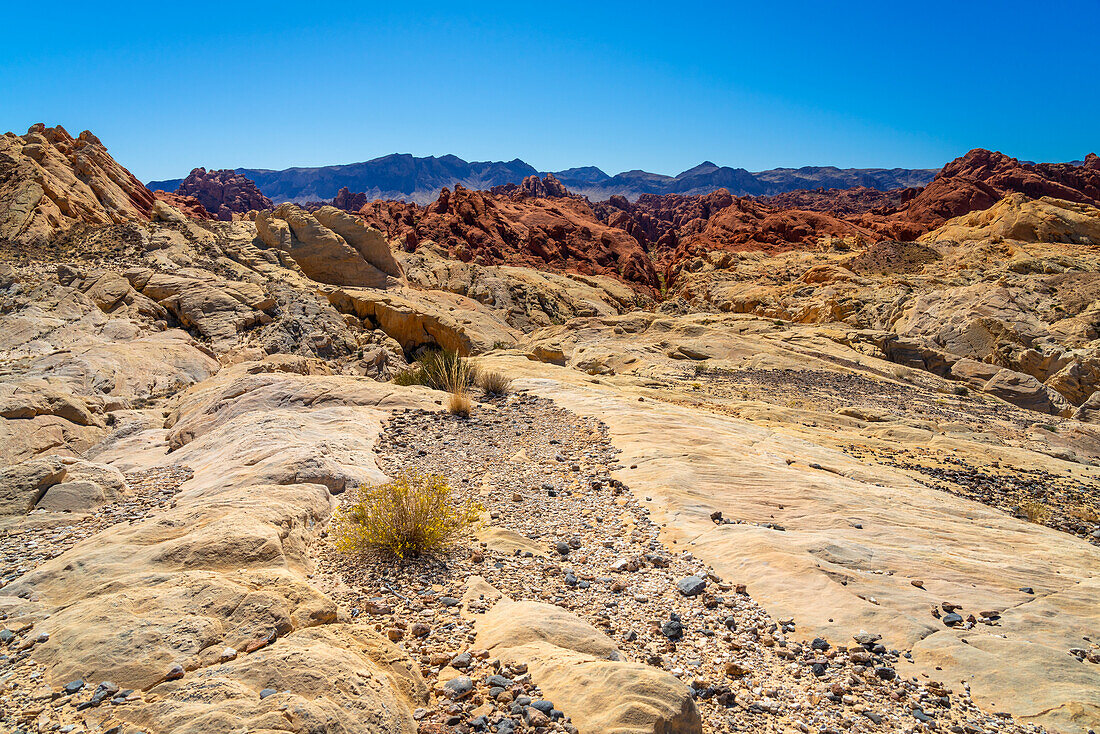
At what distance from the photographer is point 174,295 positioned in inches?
795

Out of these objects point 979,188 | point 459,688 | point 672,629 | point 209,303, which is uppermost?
point 979,188

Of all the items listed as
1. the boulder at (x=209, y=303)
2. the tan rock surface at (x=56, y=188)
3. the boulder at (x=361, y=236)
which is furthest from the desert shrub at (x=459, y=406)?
the boulder at (x=361, y=236)

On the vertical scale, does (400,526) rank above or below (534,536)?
above

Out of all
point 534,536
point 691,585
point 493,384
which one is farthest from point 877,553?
point 493,384

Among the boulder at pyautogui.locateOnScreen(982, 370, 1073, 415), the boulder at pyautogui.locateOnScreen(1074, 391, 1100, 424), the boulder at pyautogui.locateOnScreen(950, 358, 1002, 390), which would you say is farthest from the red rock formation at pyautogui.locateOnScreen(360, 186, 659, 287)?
the boulder at pyautogui.locateOnScreen(1074, 391, 1100, 424)

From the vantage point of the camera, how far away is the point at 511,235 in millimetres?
58000

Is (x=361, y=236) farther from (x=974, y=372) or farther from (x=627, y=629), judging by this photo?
(x=627, y=629)

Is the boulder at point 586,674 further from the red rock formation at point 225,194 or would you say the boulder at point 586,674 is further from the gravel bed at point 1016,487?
the red rock formation at point 225,194

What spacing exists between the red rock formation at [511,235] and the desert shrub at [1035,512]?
42.6 meters

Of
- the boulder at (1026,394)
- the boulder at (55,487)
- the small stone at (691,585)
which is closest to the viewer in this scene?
A: the small stone at (691,585)

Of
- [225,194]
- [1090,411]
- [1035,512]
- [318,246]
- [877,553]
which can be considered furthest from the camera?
[225,194]

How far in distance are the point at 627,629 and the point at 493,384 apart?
26.3ft

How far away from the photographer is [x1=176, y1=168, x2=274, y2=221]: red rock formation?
10950 centimetres

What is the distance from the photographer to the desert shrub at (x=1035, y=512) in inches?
323
